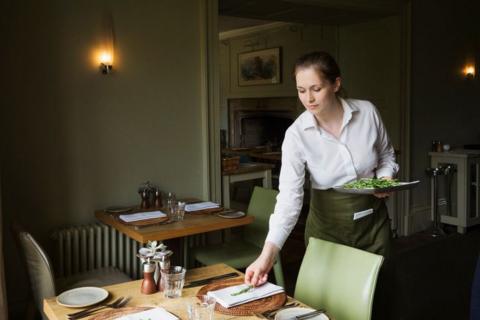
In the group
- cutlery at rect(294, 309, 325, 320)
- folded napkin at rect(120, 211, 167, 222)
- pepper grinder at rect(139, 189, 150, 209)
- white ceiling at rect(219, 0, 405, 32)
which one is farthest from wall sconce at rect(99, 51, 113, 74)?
cutlery at rect(294, 309, 325, 320)

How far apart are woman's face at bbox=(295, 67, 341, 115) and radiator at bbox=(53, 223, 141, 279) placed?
5.77 ft

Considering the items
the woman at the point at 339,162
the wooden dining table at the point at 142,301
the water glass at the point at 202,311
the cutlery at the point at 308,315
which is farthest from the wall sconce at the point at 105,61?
the cutlery at the point at 308,315

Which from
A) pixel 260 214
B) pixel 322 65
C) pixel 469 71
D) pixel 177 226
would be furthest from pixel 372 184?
pixel 469 71

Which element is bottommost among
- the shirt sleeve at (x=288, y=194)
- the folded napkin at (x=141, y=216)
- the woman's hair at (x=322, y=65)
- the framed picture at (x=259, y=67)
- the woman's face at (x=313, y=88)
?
the folded napkin at (x=141, y=216)

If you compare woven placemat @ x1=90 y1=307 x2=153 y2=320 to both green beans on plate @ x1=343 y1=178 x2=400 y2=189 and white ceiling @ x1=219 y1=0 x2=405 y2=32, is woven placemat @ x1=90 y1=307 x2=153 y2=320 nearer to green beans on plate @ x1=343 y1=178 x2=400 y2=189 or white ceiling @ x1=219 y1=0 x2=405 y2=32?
green beans on plate @ x1=343 y1=178 x2=400 y2=189

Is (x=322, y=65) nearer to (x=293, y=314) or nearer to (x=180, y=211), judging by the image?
(x=293, y=314)

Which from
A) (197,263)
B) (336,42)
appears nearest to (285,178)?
(197,263)

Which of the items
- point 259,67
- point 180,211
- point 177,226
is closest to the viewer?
point 177,226

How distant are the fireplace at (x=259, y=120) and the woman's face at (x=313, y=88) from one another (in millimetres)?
5415

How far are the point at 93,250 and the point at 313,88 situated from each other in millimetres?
1871

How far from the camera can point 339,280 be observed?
1.95 m

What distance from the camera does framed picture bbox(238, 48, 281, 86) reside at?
7438 millimetres

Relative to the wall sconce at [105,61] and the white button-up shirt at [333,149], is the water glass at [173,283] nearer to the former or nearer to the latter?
the white button-up shirt at [333,149]

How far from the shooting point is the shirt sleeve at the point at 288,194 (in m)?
2.00
